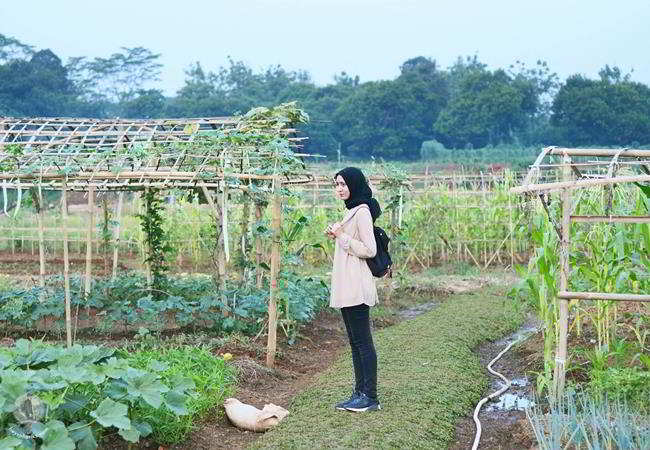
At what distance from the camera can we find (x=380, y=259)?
262 inches

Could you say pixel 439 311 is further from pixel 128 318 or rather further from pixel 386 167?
pixel 128 318

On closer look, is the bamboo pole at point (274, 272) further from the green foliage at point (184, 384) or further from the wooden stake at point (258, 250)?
the wooden stake at point (258, 250)

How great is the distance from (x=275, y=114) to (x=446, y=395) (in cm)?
448

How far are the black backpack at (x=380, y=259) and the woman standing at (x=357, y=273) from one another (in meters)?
0.05

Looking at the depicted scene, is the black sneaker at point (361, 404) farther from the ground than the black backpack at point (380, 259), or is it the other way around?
the black backpack at point (380, 259)

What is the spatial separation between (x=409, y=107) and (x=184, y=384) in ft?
159

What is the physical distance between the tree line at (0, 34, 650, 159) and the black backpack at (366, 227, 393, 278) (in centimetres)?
4379

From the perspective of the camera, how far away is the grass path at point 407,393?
6094 mm

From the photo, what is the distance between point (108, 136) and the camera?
11961 mm

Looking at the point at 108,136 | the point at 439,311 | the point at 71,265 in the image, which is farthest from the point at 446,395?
the point at 71,265

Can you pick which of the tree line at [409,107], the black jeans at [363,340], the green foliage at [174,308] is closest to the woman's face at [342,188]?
the black jeans at [363,340]

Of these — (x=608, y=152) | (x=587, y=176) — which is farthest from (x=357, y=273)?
(x=587, y=176)

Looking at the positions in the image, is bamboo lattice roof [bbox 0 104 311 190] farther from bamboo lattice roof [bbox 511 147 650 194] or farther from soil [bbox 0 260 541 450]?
bamboo lattice roof [bbox 511 147 650 194]

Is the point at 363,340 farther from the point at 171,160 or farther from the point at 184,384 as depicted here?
the point at 171,160
